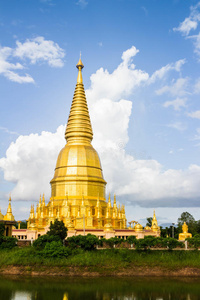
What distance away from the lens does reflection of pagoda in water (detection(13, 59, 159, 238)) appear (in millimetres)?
48500

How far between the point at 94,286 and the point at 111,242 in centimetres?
1098

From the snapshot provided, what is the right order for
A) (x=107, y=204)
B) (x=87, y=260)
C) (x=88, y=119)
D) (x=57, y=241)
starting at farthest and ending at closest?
1. (x=88, y=119)
2. (x=107, y=204)
3. (x=57, y=241)
4. (x=87, y=260)

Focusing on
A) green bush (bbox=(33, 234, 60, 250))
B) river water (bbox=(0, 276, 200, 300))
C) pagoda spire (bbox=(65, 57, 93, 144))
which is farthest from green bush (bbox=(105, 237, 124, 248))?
pagoda spire (bbox=(65, 57, 93, 144))

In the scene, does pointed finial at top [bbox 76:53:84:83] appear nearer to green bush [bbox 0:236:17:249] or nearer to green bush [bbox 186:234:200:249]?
green bush [bbox 0:236:17:249]

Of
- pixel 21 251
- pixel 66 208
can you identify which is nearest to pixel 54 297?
pixel 21 251

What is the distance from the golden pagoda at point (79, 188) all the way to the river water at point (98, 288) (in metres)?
16.0

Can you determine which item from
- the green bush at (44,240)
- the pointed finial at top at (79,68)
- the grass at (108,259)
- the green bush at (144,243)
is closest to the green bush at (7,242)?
the grass at (108,259)

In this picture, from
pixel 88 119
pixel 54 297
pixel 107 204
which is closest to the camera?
pixel 54 297

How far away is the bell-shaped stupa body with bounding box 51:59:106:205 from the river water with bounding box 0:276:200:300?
67.9 feet

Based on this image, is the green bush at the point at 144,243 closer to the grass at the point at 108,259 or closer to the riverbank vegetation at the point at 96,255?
the riverbank vegetation at the point at 96,255

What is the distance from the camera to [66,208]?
48.9 meters

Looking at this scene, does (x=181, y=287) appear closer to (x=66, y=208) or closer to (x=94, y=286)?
(x=94, y=286)

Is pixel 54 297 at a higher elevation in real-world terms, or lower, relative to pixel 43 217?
lower

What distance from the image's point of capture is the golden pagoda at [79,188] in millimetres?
49491
